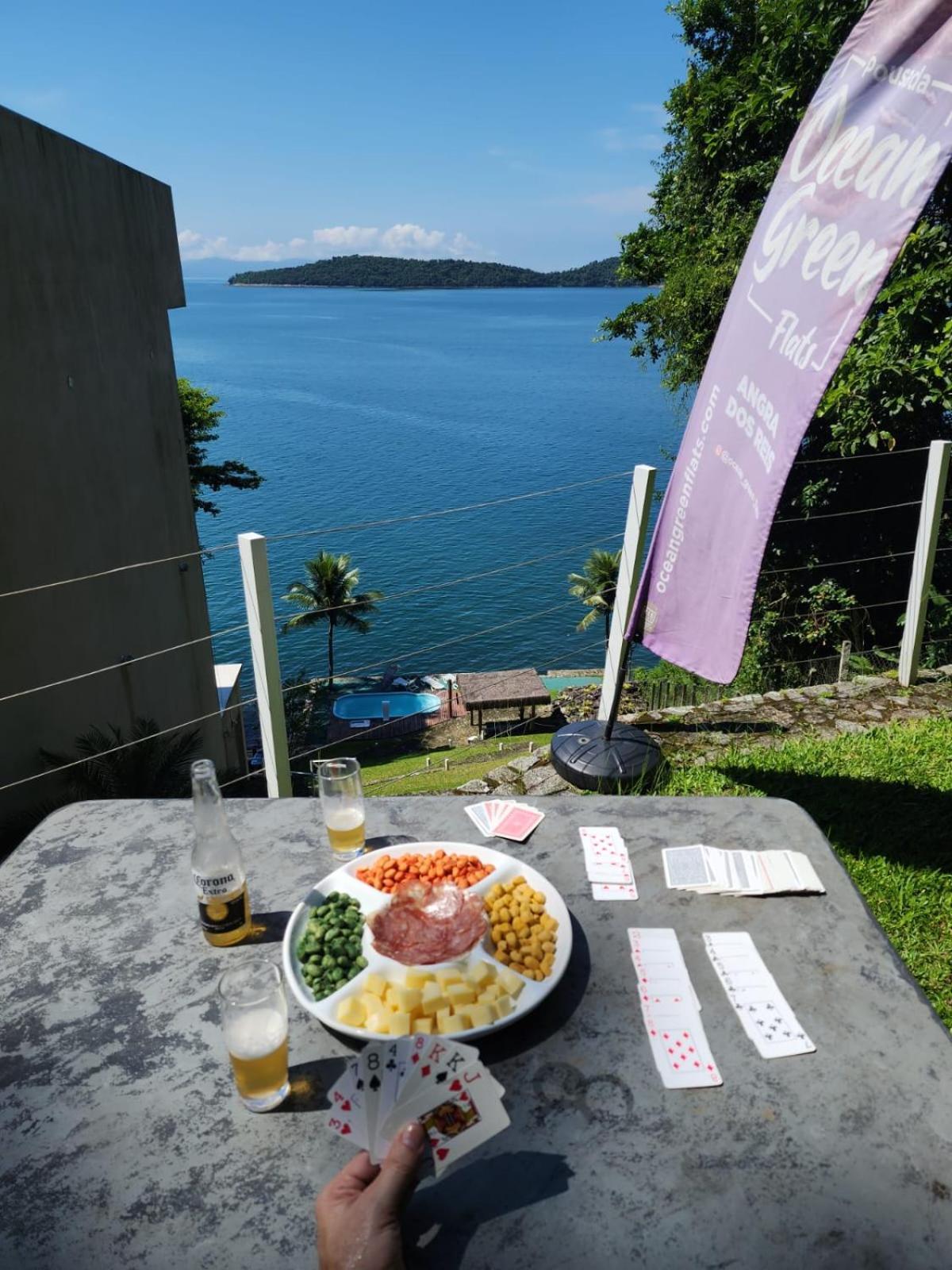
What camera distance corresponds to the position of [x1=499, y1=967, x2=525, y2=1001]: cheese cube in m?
1.40

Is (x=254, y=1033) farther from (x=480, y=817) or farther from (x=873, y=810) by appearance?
(x=873, y=810)

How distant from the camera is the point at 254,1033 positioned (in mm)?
1260

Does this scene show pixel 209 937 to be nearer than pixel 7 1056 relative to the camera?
No

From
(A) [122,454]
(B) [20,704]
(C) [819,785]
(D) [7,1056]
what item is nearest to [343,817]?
(D) [7,1056]

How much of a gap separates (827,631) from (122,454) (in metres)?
8.78

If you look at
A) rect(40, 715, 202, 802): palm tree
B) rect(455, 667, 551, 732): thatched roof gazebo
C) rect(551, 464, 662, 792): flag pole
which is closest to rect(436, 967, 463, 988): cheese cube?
rect(551, 464, 662, 792): flag pole

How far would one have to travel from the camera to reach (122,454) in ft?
32.1

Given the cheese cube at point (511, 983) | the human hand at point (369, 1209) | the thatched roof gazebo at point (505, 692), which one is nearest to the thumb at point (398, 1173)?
the human hand at point (369, 1209)

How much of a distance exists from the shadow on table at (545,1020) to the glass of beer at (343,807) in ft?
1.80

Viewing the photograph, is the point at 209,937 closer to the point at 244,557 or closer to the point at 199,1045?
the point at 199,1045

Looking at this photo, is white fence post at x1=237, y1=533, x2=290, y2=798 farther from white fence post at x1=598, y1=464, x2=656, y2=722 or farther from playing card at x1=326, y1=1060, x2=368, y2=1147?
playing card at x1=326, y1=1060, x2=368, y2=1147

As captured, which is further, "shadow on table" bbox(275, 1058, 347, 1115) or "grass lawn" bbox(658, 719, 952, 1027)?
"grass lawn" bbox(658, 719, 952, 1027)

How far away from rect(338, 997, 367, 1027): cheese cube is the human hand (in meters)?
0.27

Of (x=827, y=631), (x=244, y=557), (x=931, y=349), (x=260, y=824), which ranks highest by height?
(x=931, y=349)
